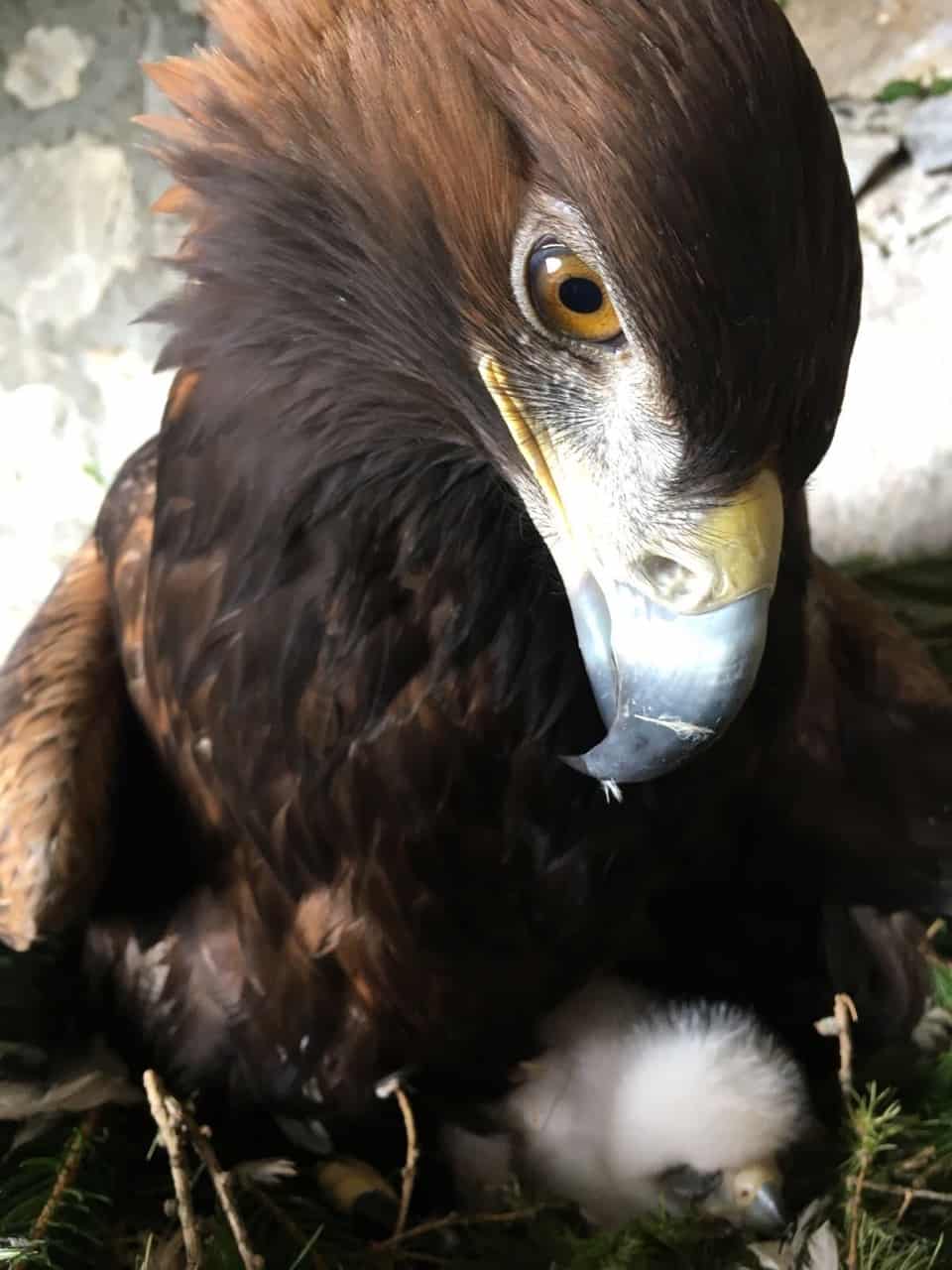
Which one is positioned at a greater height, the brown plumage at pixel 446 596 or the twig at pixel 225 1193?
the brown plumage at pixel 446 596

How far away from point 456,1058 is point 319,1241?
17cm

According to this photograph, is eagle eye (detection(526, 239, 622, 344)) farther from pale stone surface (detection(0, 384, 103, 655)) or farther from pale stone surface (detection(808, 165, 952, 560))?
pale stone surface (detection(0, 384, 103, 655))

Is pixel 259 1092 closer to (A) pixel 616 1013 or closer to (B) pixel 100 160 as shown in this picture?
(A) pixel 616 1013

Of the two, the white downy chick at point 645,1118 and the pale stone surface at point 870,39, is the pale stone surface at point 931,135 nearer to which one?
the pale stone surface at point 870,39

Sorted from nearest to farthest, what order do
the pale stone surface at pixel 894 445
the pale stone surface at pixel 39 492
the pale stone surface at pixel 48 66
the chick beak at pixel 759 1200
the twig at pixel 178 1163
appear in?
1. the twig at pixel 178 1163
2. the chick beak at pixel 759 1200
3. the pale stone surface at pixel 894 445
4. the pale stone surface at pixel 39 492
5. the pale stone surface at pixel 48 66

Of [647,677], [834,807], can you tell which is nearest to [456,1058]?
[834,807]

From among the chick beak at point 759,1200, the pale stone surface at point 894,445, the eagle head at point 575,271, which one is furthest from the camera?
the pale stone surface at point 894,445

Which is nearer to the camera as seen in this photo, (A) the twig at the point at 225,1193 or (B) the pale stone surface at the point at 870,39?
(A) the twig at the point at 225,1193

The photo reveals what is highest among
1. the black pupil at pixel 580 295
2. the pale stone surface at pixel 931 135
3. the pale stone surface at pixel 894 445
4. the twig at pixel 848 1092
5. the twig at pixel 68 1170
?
the pale stone surface at pixel 931 135

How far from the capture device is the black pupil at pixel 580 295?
0.55 metres

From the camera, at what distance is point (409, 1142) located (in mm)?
1021

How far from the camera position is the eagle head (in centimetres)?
52

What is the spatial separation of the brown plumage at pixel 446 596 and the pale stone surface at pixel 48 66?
0.96 metres

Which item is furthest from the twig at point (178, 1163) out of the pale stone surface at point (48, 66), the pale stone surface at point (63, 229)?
the pale stone surface at point (48, 66)
